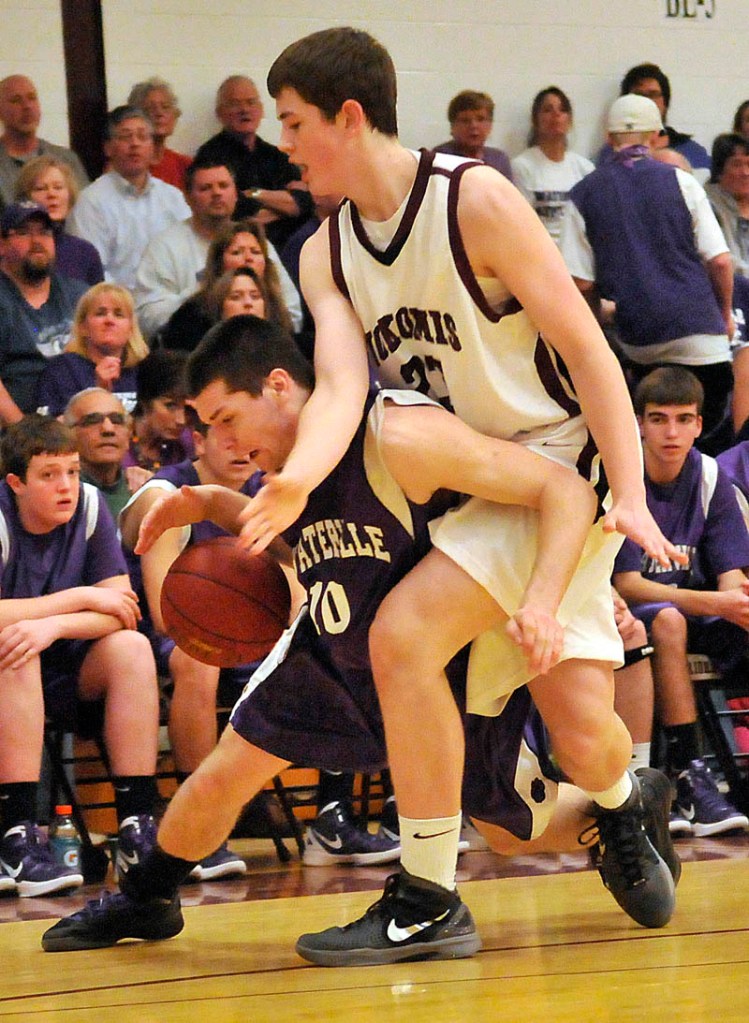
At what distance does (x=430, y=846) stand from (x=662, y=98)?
7.11 metres

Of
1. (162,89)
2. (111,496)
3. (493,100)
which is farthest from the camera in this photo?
(493,100)

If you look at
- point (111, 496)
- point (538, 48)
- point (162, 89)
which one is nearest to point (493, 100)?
point (538, 48)

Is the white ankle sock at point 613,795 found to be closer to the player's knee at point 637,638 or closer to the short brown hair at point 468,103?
the player's knee at point 637,638

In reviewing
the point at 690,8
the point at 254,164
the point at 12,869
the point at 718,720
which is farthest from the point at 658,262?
the point at 12,869

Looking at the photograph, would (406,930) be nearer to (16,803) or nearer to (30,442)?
(16,803)

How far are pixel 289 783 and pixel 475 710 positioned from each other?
212 centimetres

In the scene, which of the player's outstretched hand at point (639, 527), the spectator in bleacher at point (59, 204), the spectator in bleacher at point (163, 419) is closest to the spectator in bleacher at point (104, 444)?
the spectator in bleacher at point (163, 419)

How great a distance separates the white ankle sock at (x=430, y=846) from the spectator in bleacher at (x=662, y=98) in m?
6.68

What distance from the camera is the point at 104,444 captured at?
5176mm

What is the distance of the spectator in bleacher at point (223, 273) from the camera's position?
247 inches

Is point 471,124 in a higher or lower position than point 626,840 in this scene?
higher

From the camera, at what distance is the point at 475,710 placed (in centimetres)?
295

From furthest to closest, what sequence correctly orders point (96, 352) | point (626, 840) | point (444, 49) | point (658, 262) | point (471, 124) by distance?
point (444, 49), point (471, 124), point (658, 262), point (96, 352), point (626, 840)

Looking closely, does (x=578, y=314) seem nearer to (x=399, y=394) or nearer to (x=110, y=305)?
(x=399, y=394)
